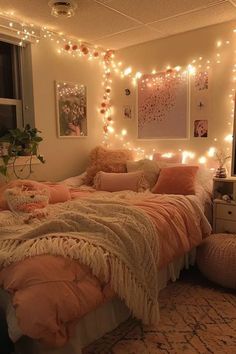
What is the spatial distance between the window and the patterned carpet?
223 cm

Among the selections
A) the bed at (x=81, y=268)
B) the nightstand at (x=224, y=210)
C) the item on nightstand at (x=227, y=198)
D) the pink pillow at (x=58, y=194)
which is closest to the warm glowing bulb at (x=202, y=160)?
the nightstand at (x=224, y=210)

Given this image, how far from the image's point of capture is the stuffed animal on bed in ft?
7.00

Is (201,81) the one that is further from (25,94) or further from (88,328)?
(88,328)

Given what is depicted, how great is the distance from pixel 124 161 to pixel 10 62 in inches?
62.5

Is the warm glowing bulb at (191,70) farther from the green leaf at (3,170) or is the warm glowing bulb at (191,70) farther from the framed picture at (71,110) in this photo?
the green leaf at (3,170)

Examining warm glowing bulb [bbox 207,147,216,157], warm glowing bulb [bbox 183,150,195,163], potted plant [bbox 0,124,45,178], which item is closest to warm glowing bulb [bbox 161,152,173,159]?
warm glowing bulb [bbox 183,150,195,163]

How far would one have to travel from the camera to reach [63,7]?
2531mm

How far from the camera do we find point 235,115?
299cm

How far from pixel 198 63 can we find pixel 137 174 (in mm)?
1344

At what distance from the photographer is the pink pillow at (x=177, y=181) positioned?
281 centimetres

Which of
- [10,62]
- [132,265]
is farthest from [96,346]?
[10,62]

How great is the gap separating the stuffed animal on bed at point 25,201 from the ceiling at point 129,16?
1.57m

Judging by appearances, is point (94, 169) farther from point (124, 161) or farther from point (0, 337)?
point (0, 337)

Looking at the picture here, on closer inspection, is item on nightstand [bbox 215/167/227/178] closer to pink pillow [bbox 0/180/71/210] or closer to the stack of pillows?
the stack of pillows
